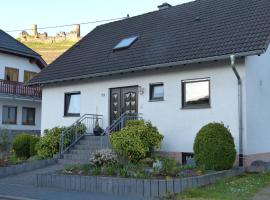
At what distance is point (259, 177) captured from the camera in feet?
43.1

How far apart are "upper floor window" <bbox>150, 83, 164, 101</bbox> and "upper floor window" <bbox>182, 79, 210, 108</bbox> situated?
1.14 meters

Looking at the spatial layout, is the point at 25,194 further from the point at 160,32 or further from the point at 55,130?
the point at 160,32

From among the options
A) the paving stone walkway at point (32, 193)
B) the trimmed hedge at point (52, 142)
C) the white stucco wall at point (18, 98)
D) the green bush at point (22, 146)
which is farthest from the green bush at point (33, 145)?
the white stucco wall at point (18, 98)

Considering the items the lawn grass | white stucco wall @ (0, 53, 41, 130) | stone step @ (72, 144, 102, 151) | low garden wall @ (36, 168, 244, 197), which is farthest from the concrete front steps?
white stucco wall @ (0, 53, 41, 130)

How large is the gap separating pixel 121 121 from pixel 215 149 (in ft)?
18.3

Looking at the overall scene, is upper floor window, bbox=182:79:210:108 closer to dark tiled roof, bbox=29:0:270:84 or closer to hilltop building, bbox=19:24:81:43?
dark tiled roof, bbox=29:0:270:84

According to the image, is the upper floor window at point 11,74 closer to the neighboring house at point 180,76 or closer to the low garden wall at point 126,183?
the neighboring house at point 180,76

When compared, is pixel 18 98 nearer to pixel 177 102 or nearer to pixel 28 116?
pixel 28 116

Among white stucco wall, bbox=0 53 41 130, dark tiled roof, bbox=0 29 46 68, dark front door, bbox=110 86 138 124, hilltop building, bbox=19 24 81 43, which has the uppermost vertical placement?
hilltop building, bbox=19 24 81 43

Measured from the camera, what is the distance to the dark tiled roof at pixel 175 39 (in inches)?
631

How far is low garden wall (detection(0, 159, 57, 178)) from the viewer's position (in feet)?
51.7

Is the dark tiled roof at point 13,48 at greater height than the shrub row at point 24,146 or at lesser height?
greater

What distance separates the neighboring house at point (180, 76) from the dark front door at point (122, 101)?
4 centimetres

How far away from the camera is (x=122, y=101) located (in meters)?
19.4
